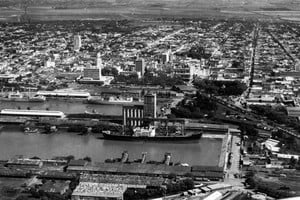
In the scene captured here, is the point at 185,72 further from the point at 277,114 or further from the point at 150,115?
the point at 150,115

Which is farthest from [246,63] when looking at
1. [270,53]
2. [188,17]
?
[188,17]

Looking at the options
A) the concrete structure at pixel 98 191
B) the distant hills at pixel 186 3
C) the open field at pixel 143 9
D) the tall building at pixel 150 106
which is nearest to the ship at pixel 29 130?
the tall building at pixel 150 106

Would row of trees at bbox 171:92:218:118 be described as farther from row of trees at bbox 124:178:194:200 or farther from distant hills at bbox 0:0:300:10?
distant hills at bbox 0:0:300:10

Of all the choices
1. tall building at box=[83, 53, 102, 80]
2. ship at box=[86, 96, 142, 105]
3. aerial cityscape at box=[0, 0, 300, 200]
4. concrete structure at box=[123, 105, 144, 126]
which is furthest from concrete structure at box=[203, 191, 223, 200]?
tall building at box=[83, 53, 102, 80]

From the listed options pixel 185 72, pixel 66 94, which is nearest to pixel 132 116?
pixel 66 94

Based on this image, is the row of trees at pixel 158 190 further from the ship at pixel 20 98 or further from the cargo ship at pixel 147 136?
the ship at pixel 20 98
